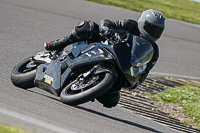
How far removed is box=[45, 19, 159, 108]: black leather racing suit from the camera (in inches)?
223

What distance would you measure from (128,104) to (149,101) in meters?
0.70

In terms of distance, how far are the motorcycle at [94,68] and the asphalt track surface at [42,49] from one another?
0.22 metres

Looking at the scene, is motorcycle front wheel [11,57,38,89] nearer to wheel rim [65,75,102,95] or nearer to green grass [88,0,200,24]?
wheel rim [65,75,102,95]

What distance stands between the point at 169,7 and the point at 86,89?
12.8 metres

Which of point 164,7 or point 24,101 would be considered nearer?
point 24,101

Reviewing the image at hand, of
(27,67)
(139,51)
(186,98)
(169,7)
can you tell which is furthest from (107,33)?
(169,7)

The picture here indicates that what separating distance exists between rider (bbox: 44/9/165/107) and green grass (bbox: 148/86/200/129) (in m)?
1.82

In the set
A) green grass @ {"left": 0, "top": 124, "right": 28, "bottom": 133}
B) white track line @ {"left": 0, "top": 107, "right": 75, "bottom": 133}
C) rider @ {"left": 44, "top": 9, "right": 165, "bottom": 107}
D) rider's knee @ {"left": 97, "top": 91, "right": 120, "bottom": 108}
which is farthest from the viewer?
rider's knee @ {"left": 97, "top": 91, "right": 120, "bottom": 108}

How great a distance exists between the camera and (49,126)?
4.07 metres

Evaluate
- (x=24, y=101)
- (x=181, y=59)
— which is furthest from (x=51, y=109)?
(x=181, y=59)

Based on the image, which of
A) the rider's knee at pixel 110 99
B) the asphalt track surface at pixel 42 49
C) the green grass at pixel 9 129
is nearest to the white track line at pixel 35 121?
the asphalt track surface at pixel 42 49

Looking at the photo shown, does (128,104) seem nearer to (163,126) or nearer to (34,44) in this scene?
(163,126)

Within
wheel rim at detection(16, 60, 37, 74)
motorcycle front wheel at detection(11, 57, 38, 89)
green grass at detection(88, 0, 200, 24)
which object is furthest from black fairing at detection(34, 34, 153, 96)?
green grass at detection(88, 0, 200, 24)

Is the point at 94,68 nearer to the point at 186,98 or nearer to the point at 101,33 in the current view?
the point at 101,33
